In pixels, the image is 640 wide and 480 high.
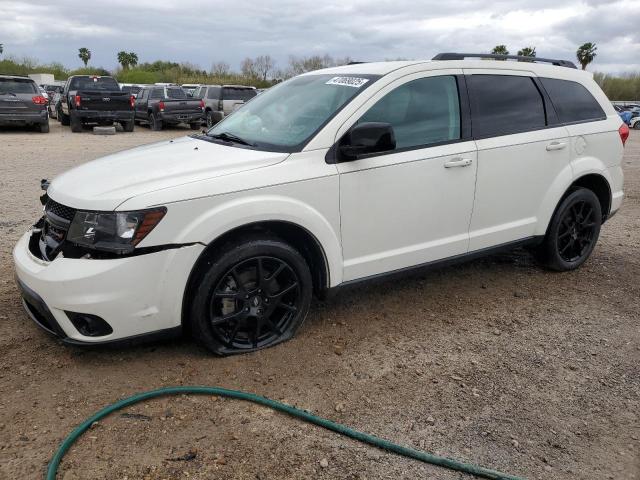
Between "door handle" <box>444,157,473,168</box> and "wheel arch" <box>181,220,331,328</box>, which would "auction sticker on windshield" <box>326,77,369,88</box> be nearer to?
"door handle" <box>444,157,473,168</box>

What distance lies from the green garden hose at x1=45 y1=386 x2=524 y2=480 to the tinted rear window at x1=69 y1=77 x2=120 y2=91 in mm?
18835

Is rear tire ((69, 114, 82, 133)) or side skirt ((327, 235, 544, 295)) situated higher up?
rear tire ((69, 114, 82, 133))

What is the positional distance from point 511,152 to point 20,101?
55.4 ft

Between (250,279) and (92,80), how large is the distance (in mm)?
19033

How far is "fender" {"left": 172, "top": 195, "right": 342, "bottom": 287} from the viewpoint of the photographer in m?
3.10

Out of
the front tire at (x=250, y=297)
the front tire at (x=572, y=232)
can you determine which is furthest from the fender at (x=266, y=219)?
the front tire at (x=572, y=232)

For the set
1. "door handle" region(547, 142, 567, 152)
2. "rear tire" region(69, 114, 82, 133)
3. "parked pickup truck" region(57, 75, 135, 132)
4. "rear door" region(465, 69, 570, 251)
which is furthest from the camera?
"rear tire" region(69, 114, 82, 133)

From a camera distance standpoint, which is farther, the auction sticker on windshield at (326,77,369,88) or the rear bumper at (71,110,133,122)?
the rear bumper at (71,110,133,122)

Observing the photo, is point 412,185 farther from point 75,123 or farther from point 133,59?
point 133,59

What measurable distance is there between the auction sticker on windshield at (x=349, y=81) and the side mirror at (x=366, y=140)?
0.42m

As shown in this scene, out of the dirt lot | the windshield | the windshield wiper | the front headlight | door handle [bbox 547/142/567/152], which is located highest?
the windshield

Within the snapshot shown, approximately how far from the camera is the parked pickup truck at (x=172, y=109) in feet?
65.6

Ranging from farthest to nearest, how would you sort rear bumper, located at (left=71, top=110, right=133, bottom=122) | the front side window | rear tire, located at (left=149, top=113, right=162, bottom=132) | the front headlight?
rear tire, located at (left=149, top=113, right=162, bottom=132) → rear bumper, located at (left=71, top=110, right=133, bottom=122) → the front side window → the front headlight

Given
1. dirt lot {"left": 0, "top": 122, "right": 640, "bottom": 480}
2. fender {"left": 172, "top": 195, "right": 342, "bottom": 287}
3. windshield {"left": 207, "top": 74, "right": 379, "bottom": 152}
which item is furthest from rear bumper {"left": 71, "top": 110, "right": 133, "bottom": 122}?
fender {"left": 172, "top": 195, "right": 342, "bottom": 287}
